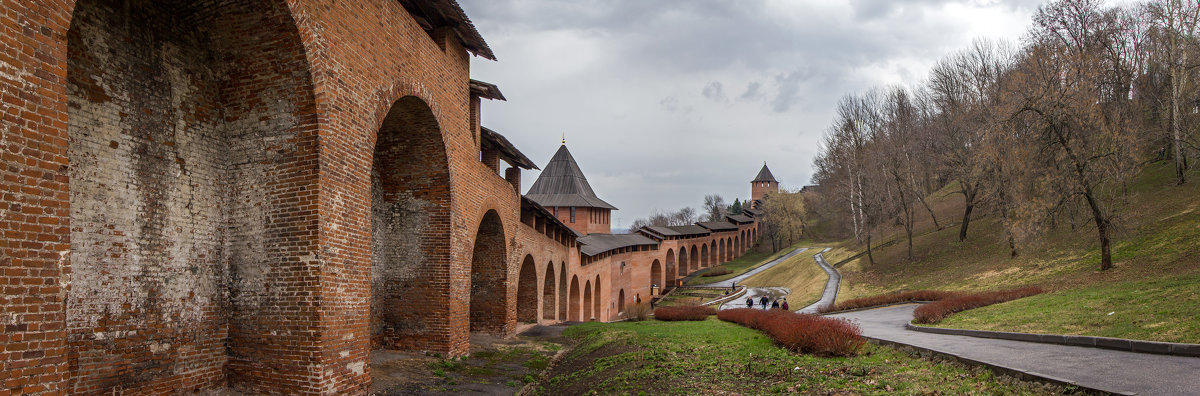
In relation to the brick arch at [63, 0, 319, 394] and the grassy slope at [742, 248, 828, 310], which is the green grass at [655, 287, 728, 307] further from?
the brick arch at [63, 0, 319, 394]

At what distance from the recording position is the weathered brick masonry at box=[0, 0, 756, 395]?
157 inches

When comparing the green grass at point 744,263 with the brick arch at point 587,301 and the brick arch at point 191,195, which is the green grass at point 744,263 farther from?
the brick arch at point 191,195

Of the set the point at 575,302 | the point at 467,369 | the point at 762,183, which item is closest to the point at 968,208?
the point at 575,302

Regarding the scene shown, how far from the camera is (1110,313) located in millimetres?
11172

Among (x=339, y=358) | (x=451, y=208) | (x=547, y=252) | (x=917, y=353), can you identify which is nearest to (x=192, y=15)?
(x=339, y=358)

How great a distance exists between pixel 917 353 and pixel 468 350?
8.06m

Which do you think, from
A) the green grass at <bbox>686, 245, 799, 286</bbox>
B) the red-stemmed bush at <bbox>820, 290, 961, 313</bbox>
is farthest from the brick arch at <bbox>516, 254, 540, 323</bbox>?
the green grass at <bbox>686, 245, 799, 286</bbox>

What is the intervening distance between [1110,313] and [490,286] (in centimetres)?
1279

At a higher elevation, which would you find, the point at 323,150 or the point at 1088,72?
the point at 1088,72

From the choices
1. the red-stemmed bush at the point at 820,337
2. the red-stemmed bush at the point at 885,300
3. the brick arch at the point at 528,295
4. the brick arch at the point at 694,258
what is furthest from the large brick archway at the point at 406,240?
the brick arch at the point at 694,258

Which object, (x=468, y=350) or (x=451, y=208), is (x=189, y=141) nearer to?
(x=451, y=208)

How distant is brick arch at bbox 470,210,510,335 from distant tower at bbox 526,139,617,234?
77.2 feet

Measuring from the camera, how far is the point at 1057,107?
18.0m

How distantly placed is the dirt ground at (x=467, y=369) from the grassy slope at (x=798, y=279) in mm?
18593
